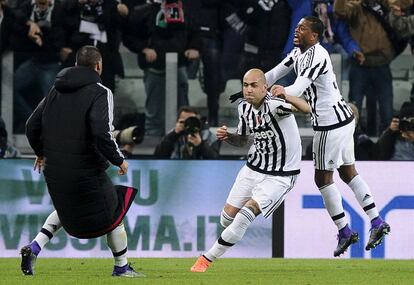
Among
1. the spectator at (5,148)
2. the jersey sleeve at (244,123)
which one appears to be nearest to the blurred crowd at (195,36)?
the spectator at (5,148)

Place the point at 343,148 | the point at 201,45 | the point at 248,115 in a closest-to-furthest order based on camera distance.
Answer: the point at 248,115
the point at 343,148
the point at 201,45

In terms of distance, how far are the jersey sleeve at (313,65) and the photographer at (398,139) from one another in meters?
3.49

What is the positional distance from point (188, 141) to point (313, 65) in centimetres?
373

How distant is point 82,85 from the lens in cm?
1009

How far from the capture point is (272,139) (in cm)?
1150

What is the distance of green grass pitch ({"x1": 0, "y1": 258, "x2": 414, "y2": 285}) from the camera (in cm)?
1056

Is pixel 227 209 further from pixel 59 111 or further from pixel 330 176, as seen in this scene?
pixel 59 111

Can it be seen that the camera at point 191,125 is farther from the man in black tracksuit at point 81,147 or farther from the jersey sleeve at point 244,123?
the man in black tracksuit at point 81,147

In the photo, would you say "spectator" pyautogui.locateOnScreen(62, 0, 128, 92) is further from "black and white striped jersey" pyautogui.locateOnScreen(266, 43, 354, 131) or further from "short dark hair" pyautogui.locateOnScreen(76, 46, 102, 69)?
"short dark hair" pyautogui.locateOnScreen(76, 46, 102, 69)

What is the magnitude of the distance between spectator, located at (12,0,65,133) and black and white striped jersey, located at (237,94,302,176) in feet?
15.2

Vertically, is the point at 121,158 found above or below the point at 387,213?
above

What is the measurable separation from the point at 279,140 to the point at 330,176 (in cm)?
110

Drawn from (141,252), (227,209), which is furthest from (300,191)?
(227,209)

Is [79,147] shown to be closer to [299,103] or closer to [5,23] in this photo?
[299,103]
